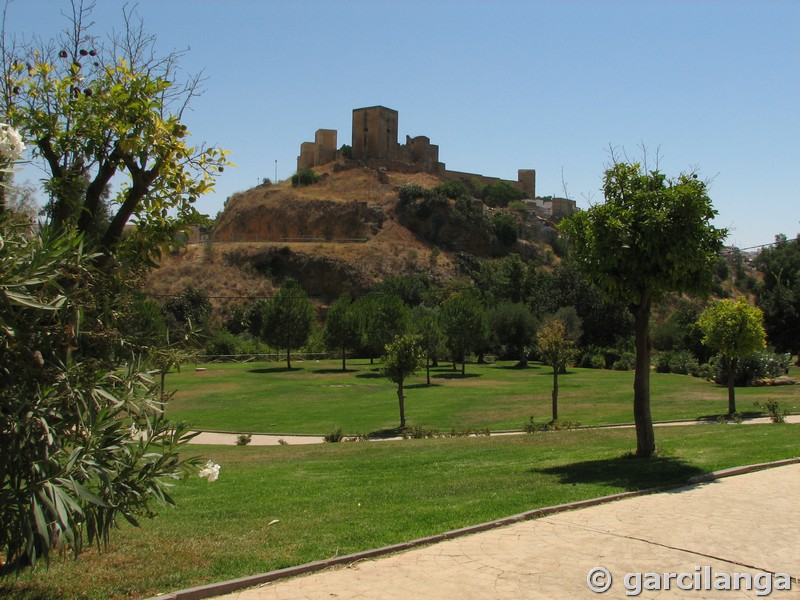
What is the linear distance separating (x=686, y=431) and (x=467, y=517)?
1136 centimetres

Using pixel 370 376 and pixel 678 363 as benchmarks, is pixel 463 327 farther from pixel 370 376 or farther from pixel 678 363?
pixel 678 363

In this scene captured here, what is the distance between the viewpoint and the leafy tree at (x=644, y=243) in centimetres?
1133

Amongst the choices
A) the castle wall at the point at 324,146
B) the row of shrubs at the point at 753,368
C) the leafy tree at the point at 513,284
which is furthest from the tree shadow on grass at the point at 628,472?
the castle wall at the point at 324,146

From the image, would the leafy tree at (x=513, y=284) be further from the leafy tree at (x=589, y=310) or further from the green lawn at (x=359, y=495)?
the green lawn at (x=359, y=495)

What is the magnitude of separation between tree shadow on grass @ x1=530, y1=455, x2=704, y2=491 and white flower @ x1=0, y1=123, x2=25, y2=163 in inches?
309

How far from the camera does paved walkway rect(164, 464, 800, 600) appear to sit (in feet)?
18.6

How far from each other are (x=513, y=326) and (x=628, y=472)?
54.2 m

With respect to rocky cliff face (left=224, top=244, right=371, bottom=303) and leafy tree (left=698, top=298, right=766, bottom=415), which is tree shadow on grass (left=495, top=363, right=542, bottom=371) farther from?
rocky cliff face (left=224, top=244, right=371, bottom=303)

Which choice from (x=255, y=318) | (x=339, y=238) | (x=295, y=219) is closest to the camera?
(x=255, y=318)

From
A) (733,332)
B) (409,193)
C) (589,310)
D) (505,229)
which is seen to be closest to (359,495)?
(733,332)

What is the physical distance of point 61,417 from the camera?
4809 mm

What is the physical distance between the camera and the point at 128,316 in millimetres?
5859

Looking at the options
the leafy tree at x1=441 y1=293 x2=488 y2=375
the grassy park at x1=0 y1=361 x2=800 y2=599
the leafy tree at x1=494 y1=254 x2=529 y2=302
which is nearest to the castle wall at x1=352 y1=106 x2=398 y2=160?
the leafy tree at x1=494 y1=254 x2=529 y2=302

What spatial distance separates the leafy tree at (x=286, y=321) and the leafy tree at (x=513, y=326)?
52.5 feet
